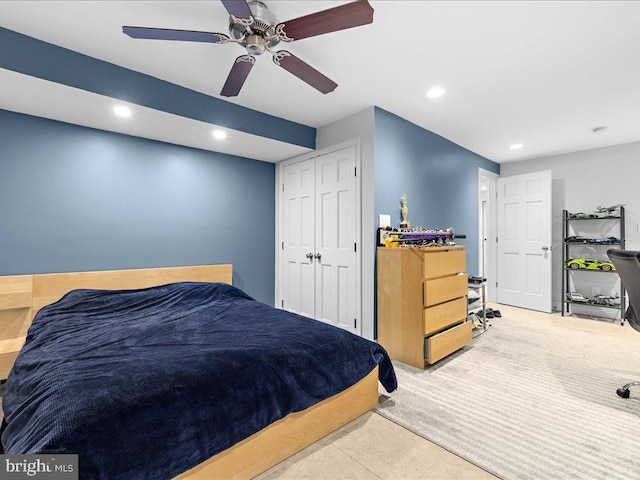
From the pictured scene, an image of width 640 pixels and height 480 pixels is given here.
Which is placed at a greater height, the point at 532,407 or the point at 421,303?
the point at 421,303

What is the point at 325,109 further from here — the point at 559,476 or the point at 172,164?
the point at 559,476

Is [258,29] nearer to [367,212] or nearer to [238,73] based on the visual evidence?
[238,73]

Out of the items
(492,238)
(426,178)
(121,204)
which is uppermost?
(426,178)

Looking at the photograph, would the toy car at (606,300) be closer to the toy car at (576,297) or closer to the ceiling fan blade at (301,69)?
the toy car at (576,297)

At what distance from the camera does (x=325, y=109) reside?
10.7 feet

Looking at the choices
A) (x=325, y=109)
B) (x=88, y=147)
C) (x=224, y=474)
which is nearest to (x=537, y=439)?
(x=224, y=474)

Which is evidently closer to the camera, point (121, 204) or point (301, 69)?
point (301, 69)

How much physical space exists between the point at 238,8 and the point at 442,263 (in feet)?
8.10

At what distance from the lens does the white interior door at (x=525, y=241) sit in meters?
4.69

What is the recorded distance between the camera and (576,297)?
4488 mm

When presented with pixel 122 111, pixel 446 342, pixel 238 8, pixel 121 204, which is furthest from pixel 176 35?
pixel 446 342

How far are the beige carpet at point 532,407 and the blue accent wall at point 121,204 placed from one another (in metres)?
2.53

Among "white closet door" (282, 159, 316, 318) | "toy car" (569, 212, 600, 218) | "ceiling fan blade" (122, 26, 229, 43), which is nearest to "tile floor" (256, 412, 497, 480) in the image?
"white closet door" (282, 159, 316, 318)

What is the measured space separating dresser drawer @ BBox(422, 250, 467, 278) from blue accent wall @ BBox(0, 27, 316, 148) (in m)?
2.06
